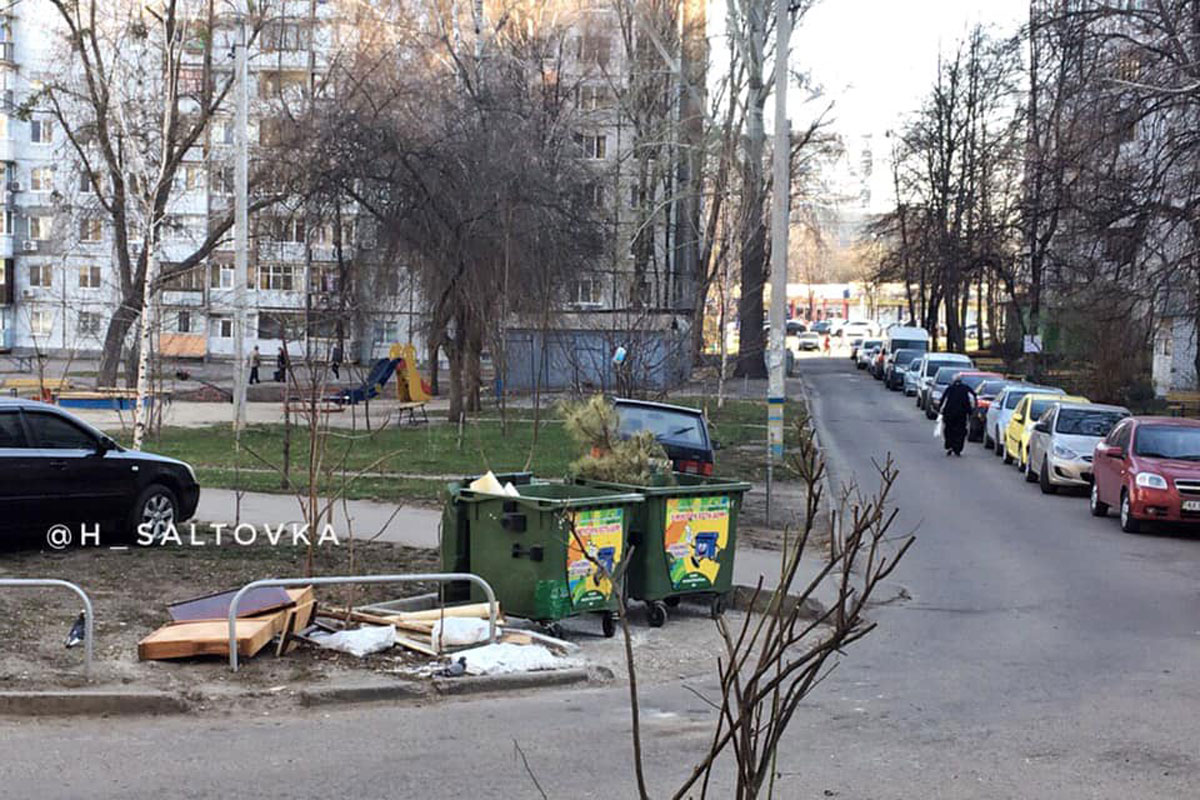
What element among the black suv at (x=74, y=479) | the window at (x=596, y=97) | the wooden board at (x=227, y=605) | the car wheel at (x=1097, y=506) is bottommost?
the car wheel at (x=1097, y=506)

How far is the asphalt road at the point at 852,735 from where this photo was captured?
7145mm

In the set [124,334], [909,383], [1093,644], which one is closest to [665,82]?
[909,383]

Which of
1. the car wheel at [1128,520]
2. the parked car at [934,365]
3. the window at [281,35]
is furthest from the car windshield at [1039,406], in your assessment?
the window at [281,35]

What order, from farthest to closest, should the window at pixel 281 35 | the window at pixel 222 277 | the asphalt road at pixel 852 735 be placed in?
the window at pixel 222 277, the window at pixel 281 35, the asphalt road at pixel 852 735

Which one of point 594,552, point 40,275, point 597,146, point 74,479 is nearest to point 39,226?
point 40,275

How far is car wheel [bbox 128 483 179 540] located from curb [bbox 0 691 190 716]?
5994 millimetres

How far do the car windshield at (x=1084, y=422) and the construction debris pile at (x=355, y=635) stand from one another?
16.1 metres

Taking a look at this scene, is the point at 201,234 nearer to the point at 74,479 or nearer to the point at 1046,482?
the point at 1046,482

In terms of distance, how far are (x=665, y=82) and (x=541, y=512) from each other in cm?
4842

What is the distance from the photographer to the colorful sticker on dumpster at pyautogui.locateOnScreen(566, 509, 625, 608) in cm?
1091

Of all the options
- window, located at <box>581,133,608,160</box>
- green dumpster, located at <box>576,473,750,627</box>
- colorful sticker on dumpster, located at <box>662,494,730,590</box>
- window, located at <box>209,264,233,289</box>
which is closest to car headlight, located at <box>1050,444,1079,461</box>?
green dumpster, located at <box>576,473,750,627</box>

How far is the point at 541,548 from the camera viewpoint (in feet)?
35.3

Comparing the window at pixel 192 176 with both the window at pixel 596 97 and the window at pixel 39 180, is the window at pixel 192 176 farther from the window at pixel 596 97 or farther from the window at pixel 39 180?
the window at pixel 39 180

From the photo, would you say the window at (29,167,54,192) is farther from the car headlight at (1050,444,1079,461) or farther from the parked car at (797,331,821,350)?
the car headlight at (1050,444,1079,461)
